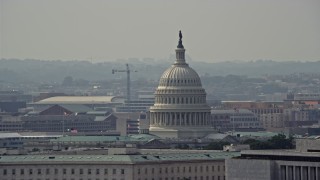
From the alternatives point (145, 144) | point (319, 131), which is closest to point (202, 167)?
point (145, 144)

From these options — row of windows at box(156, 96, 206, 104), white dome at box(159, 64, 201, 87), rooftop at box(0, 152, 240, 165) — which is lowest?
rooftop at box(0, 152, 240, 165)

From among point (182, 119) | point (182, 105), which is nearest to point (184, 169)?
point (182, 119)

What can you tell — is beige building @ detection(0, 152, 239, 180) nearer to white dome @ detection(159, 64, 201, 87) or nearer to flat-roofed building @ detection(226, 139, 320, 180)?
flat-roofed building @ detection(226, 139, 320, 180)

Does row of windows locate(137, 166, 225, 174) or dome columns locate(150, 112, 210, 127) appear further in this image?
dome columns locate(150, 112, 210, 127)

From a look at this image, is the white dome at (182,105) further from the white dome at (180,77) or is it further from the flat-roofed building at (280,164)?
the flat-roofed building at (280,164)

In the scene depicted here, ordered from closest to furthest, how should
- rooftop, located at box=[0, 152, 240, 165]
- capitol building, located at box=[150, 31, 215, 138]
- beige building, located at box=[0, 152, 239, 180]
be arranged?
beige building, located at box=[0, 152, 239, 180] < rooftop, located at box=[0, 152, 240, 165] < capitol building, located at box=[150, 31, 215, 138]

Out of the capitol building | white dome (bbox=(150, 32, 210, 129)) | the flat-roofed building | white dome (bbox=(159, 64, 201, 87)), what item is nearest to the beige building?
the flat-roofed building


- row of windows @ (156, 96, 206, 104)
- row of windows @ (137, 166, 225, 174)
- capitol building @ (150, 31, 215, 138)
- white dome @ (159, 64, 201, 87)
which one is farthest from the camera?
white dome @ (159, 64, 201, 87)

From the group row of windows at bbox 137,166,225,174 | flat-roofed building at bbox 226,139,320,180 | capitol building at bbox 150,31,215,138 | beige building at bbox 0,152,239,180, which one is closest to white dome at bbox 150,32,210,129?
capitol building at bbox 150,31,215,138

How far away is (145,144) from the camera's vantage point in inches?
6550

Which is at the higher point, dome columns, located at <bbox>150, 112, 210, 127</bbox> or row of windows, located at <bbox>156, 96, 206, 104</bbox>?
row of windows, located at <bbox>156, 96, 206, 104</bbox>

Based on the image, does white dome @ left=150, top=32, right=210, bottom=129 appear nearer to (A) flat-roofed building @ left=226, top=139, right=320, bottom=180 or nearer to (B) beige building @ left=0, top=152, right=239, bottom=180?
(B) beige building @ left=0, top=152, right=239, bottom=180

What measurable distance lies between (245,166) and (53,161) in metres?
20.1

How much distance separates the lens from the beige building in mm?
128125
